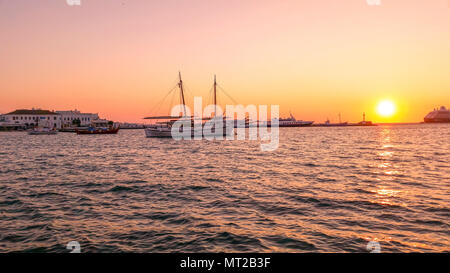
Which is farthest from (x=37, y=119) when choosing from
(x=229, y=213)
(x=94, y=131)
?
(x=229, y=213)

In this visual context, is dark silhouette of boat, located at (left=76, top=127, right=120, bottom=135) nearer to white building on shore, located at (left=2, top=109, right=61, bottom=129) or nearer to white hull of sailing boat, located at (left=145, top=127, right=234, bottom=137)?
white hull of sailing boat, located at (left=145, top=127, right=234, bottom=137)

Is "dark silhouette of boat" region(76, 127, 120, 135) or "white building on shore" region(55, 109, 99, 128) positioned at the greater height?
"white building on shore" region(55, 109, 99, 128)

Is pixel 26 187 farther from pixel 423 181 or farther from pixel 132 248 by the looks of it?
pixel 423 181

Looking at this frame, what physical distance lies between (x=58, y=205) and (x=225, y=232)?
738cm

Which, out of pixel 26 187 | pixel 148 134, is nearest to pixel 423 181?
pixel 26 187

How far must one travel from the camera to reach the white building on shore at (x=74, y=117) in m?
160

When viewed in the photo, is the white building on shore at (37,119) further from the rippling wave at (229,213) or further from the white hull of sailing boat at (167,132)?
the rippling wave at (229,213)

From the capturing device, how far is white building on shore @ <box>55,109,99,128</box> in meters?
160

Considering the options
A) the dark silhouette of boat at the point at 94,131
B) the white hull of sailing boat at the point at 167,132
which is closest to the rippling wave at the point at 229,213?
the white hull of sailing boat at the point at 167,132

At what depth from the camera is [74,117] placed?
166 m

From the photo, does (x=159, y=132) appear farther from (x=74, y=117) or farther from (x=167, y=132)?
(x=74, y=117)

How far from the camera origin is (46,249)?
7.04 m

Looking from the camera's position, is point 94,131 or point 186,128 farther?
point 94,131

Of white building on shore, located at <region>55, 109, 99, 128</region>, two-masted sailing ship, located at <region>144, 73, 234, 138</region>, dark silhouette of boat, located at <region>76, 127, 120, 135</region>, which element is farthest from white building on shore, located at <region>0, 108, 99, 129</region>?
two-masted sailing ship, located at <region>144, 73, 234, 138</region>
